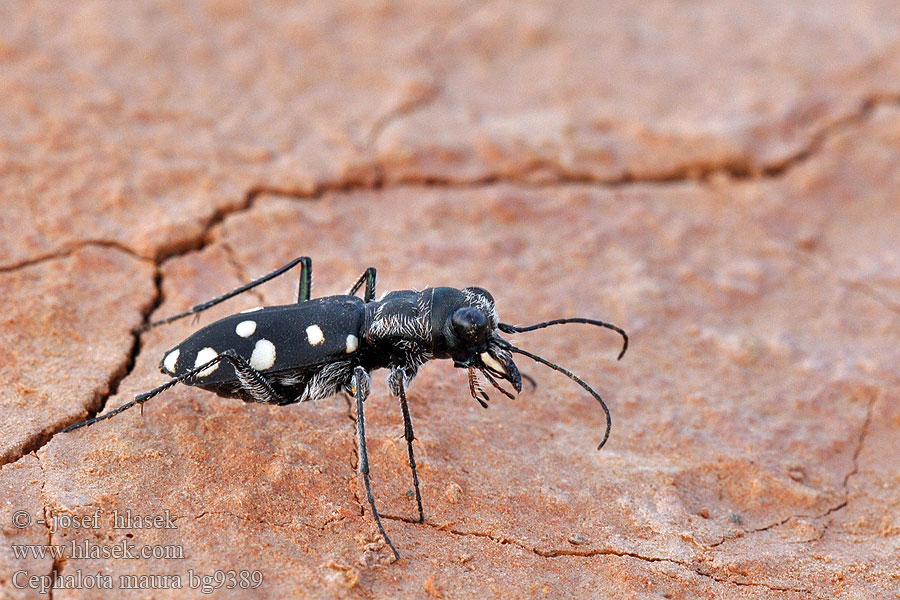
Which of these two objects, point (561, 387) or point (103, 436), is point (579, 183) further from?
point (103, 436)

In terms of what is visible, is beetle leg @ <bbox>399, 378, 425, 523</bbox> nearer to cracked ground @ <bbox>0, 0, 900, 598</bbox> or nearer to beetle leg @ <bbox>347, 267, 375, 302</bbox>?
cracked ground @ <bbox>0, 0, 900, 598</bbox>

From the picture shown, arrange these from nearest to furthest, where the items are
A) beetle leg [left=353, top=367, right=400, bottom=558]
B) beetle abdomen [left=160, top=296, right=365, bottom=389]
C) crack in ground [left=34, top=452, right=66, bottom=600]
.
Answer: crack in ground [left=34, top=452, right=66, bottom=600], beetle leg [left=353, top=367, right=400, bottom=558], beetle abdomen [left=160, top=296, right=365, bottom=389]

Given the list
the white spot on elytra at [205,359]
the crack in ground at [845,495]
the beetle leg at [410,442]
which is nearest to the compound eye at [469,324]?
the beetle leg at [410,442]

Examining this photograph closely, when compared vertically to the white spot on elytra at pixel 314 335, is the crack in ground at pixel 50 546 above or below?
below

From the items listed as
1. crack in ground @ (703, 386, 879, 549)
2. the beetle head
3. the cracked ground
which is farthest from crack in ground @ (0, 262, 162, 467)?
crack in ground @ (703, 386, 879, 549)

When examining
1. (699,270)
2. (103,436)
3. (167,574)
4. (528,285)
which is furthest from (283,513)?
(699,270)

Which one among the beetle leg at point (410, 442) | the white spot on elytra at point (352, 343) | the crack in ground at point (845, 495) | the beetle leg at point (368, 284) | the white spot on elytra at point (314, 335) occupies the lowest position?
the crack in ground at point (845, 495)

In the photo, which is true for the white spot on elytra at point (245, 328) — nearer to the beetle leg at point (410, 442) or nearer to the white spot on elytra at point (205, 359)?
the white spot on elytra at point (205, 359)
